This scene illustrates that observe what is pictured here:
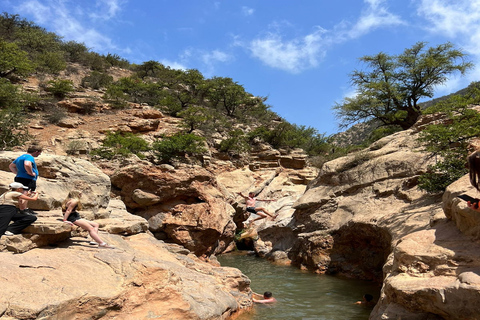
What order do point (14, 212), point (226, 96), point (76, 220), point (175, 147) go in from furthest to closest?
point (226, 96), point (175, 147), point (76, 220), point (14, 212)

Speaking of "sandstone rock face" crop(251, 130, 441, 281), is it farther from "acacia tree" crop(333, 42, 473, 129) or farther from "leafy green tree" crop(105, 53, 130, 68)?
"leafy green tree" crop(105, 53, 130, 68)

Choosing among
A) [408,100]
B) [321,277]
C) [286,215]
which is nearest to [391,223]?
[321,277]

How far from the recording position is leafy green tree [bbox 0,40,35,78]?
2322 centimetres

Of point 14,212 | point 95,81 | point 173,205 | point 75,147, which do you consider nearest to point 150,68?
point 95,81

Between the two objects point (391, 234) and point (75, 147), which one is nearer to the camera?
point (391, 234)

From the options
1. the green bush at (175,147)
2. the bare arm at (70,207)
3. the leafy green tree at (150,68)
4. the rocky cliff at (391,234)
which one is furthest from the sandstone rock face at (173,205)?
the leafy green tree at (150,68)

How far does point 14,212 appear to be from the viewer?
523 cm

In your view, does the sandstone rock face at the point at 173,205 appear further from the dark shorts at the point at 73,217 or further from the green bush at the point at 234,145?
the green bush at the point at 234,145

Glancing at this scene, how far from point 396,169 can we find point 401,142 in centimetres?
214

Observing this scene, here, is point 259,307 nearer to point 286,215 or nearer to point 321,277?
point 321,277

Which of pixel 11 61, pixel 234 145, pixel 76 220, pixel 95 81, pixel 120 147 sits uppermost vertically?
pixel 95 81

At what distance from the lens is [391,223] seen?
8.91 meters

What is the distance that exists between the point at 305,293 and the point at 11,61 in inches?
975

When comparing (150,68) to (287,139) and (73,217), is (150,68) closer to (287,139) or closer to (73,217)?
(287,139)
